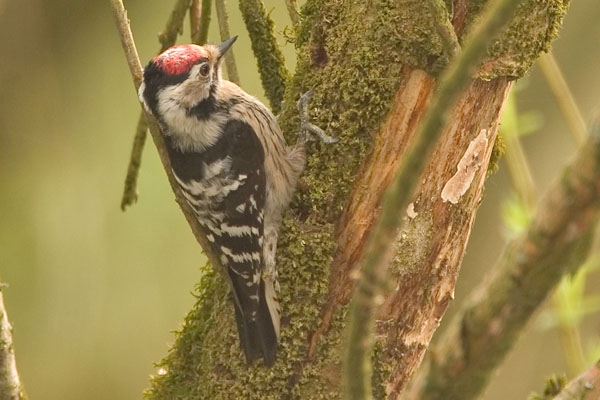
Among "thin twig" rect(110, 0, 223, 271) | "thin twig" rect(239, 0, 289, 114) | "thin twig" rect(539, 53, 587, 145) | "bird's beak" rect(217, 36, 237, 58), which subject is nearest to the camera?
"thin twig" rect(110, 0, 223, 271)

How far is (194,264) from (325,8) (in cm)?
367

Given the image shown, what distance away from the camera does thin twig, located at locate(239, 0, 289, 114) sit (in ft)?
9.81

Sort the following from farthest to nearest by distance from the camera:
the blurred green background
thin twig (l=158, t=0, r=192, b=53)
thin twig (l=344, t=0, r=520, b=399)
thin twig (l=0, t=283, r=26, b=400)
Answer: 1. the blurred green background
2. thin twig (l=158, t=0, r=192, b=53)
3. thin twig (l=0, t=283, r=26, b=400)
4. thin twig (l=344, t=0, r=520, b=399)

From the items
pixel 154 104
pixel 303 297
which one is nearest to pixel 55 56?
pixel 154 104

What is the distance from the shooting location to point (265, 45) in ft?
9.92

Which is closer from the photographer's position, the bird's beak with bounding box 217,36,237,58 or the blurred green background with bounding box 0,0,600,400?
the bird's beak with bounding box 217,36,237,58

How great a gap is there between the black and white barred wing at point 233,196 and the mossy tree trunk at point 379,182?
0.28 meters

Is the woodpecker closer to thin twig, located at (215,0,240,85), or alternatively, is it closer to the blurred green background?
thin twig, located at (215,0,240,85)

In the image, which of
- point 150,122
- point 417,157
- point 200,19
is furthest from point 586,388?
point 200,19

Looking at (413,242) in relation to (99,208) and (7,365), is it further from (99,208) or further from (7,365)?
(99,208)

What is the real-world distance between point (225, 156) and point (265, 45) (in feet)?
1.55

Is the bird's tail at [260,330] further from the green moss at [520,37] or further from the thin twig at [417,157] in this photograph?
the thin twig at [417,157]

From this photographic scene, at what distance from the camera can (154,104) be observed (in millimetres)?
3107

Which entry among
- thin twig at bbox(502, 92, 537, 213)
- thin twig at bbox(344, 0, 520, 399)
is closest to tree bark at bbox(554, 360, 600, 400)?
thin twig at bbox(344, 0, 520, 399)
